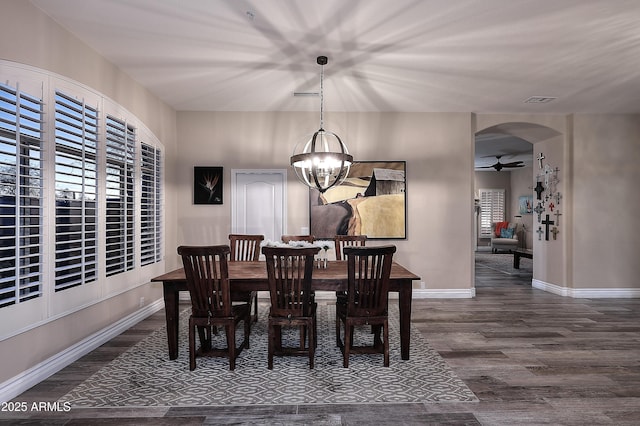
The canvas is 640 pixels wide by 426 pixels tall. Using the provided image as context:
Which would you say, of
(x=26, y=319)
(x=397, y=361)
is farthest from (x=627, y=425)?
(x=26, y=319)

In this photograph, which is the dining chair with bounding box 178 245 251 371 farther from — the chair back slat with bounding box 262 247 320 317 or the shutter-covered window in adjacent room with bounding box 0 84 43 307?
the shutter-covered window in adjacent room with bounding box 0 84 43 307

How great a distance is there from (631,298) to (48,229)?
7437mm

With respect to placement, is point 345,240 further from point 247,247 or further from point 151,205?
point 151,205

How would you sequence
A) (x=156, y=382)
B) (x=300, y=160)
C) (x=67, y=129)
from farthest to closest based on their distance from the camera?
(x=300, y=160) < (x=67, y=129) < (x=156, y=382)

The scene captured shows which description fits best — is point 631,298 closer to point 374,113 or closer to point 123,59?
point 374,113

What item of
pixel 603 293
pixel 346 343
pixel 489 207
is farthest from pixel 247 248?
pixel 489 207

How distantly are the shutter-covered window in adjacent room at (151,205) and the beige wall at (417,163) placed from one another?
0.75 meters

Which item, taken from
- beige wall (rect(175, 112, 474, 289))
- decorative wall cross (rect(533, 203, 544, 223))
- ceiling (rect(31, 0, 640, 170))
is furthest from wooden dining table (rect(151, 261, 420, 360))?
decorative wall cross (rect(533, 203, 544, 223))

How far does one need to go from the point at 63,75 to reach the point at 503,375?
4329 millimetres

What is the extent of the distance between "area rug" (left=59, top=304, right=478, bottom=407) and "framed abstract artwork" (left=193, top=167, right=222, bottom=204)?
8.05ft

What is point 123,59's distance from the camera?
12.5ft

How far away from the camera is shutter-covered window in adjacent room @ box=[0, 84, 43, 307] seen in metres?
2.48

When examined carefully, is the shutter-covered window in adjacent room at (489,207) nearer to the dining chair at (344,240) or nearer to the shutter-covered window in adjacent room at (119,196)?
the dining chair at (344,240)

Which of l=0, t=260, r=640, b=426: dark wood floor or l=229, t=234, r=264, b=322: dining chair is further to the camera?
l=229, t=234, r=264, b=322: dining chair
